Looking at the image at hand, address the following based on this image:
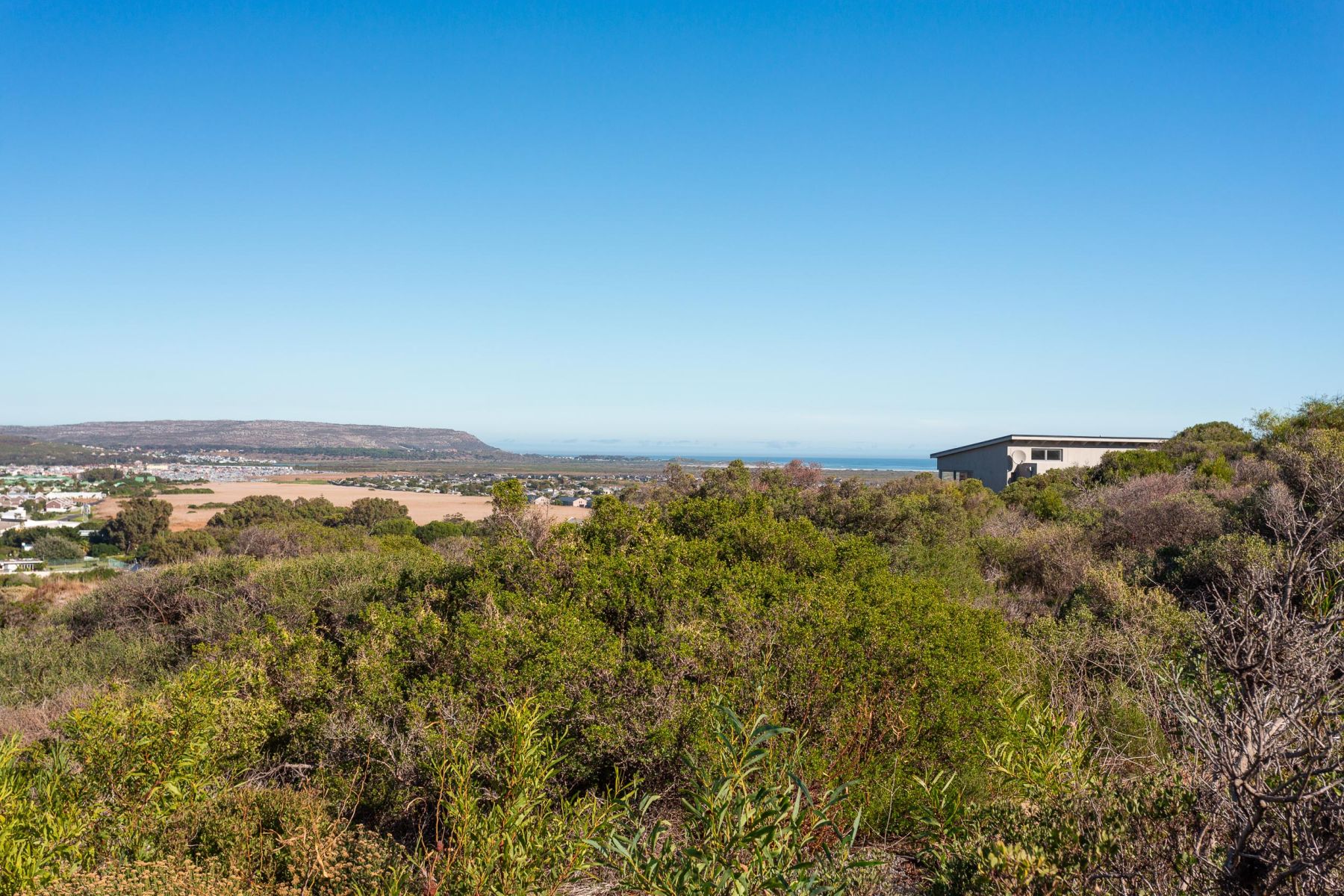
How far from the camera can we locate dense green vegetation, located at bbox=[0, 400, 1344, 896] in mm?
2744

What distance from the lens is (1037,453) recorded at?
118ft

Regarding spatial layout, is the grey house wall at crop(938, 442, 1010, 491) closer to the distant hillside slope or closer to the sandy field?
the sandy field

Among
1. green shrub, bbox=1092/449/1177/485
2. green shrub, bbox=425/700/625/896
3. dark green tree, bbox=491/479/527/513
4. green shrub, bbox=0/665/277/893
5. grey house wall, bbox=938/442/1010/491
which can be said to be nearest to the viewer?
green shrub, bbox=425/700/625/896

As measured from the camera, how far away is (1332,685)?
297 cm

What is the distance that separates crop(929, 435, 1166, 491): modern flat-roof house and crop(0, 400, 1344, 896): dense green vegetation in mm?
21788

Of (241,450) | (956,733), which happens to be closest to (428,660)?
(956,733)

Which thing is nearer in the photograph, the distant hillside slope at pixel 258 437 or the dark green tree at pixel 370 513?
the dark green tree at pixel 370 513

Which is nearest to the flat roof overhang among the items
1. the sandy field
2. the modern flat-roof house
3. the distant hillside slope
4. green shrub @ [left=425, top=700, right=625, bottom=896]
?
the modern flat-roof house


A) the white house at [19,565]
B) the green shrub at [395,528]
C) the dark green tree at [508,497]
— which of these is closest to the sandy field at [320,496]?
the white house at [19,565]

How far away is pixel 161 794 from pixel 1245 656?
576cm

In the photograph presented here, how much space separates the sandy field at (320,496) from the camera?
41438mm

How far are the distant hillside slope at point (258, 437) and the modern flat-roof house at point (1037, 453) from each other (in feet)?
370

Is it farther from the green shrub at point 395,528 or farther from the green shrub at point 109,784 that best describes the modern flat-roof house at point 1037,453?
the green shrub at point 109,784

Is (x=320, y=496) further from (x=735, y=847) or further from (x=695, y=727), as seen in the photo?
(x=735, y=847)
